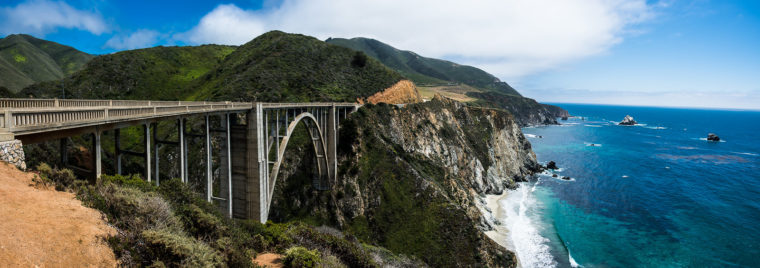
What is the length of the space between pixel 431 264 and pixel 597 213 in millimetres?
31237

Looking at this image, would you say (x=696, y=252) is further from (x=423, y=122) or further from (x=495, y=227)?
(x=423, y=122)

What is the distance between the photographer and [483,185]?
5584 cm

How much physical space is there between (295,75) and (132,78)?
36.5m

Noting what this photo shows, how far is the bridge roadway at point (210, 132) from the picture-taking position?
27.7 ft

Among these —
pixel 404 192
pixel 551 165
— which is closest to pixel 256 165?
pixel 404 192

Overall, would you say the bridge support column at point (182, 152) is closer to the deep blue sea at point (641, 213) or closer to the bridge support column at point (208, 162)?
the bridge support column at point (208, 162)

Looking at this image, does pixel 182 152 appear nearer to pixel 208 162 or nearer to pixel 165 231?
pixel 208 162

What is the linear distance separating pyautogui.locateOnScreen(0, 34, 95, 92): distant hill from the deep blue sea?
114202 mm

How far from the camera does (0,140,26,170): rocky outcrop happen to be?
7305 millimetres

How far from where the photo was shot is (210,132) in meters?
23.8

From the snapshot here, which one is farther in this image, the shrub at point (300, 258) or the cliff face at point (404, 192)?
the cliff face at point (404, 192)

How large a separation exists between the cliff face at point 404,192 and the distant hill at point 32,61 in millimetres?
87940

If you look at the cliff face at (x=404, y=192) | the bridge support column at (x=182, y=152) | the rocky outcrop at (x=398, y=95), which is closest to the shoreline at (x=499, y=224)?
the cliff face at (x=404, y=192)

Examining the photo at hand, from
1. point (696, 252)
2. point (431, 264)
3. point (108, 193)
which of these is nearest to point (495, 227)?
point (431, 264)
